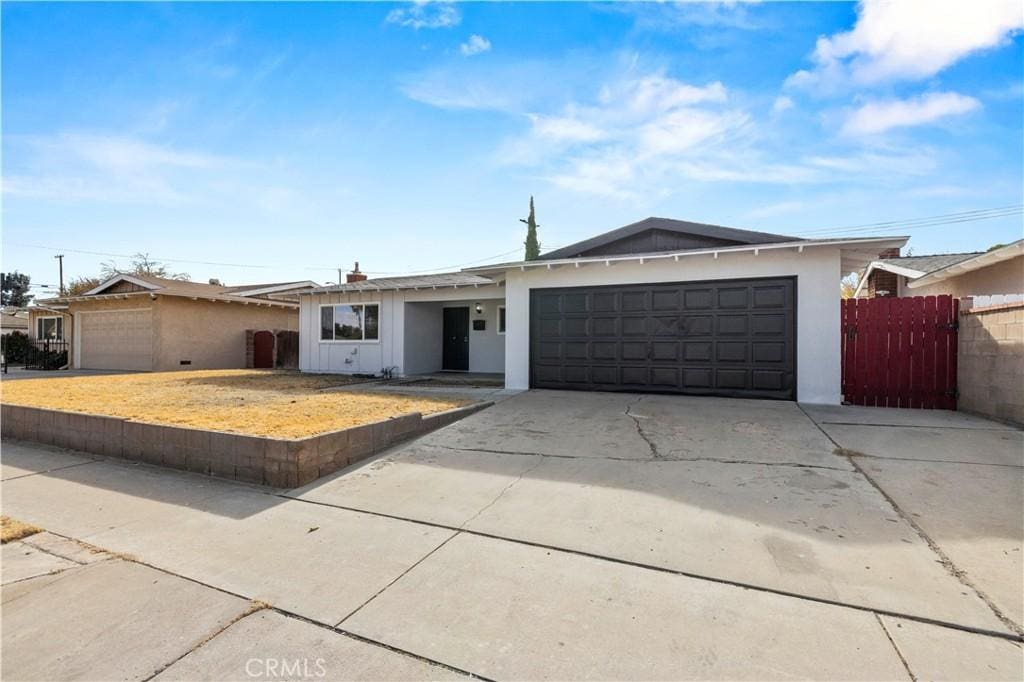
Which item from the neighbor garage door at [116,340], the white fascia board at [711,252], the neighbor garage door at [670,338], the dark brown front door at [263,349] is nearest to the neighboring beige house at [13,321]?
the neighbor garage door at [116,340]

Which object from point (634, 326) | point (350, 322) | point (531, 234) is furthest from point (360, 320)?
point (531, 234)

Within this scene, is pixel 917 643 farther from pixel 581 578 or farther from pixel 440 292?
pixel 440 292

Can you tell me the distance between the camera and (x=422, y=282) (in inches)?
553

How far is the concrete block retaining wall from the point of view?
A: 187 inches

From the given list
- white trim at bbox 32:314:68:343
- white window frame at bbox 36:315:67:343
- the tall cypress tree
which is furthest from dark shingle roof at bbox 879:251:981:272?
white window frame at bbox 36:315:67:343

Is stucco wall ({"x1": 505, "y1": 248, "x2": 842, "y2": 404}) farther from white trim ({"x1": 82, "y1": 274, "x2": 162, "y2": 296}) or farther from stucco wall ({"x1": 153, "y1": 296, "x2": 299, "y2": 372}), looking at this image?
white trim ({"x1": 82, "y1": 274, "x2": 162, "y2": 296})

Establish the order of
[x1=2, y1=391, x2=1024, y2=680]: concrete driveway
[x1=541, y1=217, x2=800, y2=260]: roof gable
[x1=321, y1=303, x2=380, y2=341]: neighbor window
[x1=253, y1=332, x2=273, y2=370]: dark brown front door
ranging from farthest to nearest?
1. [x1=253, y1=332, x2=273, y2=370]: dark brown front door
2. [x1=321, y1=303, x2=380, y2=341]: neighbor window
3. [x1=541, y1=217, x2=800, y2=260]: roof gable
4. [x1=2, y1=391, x2=1024, y2=680]: concrete driveway

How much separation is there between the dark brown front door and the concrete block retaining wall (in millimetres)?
12636

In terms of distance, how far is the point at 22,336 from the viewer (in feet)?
77.7

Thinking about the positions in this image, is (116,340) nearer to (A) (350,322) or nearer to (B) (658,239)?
(A) (350,322)

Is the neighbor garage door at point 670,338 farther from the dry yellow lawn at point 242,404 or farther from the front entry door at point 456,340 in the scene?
the front entry door at point 456,340

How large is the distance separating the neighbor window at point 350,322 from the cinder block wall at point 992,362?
1373cm

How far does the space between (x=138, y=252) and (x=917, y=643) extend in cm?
5460

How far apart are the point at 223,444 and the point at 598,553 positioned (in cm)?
428
